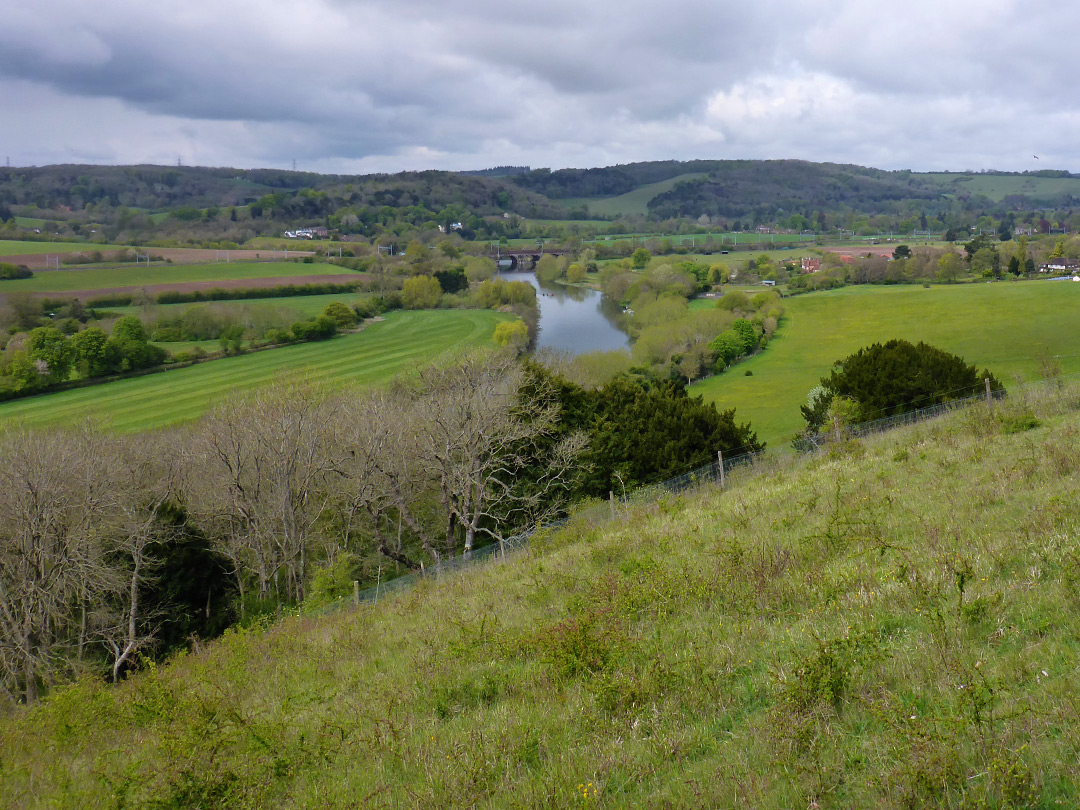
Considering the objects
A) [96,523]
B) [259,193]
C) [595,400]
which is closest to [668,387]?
[595,400]

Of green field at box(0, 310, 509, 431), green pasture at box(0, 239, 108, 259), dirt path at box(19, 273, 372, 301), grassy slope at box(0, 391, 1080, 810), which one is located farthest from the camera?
green pasture at box(0, 239, 108, 259)

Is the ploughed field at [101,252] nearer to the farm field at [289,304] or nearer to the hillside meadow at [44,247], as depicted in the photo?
the hillside meadow at [44,247]

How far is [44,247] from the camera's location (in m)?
92.1

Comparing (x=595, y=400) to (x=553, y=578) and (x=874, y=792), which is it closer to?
(x=553, y=578)

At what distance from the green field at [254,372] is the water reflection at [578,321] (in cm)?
863

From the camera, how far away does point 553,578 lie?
10633mm

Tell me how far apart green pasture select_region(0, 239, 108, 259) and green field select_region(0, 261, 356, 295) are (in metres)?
6.62

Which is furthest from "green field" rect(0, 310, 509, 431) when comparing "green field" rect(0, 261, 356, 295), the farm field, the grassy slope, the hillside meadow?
the grassy slope

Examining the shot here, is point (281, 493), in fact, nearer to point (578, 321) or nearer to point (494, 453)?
point (494, 453)

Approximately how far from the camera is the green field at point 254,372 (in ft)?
185

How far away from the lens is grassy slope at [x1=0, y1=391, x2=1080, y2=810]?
13.4 feet

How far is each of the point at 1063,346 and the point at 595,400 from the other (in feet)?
182

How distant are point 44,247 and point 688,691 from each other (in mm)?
111106

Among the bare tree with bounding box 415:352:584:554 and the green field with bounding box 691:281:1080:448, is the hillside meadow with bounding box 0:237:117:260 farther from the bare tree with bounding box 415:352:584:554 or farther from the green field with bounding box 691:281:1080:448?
the bare tree with bounding box 415:352:584:554
